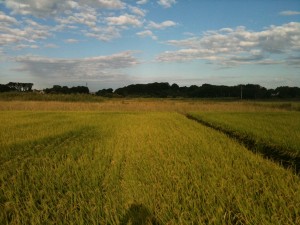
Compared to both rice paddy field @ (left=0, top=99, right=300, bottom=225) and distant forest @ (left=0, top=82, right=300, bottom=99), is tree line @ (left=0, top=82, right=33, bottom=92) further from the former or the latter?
rice paddy field @ (left=0, top=99, right=300, bottom=225)

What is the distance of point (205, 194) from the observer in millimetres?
3469

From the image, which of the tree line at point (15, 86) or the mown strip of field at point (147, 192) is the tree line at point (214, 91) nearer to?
the tree line at point (15, 86)

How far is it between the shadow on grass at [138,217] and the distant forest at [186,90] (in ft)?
229

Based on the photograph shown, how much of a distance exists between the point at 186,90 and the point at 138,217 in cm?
10584

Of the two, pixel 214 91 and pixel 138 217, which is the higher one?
pixel 214 91

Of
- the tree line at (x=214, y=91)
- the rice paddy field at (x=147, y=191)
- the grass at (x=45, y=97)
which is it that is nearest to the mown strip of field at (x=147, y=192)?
the rice paddy field at (x=147, y=191)

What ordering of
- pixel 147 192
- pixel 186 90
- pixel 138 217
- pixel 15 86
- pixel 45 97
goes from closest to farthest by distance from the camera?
pixel 138 217, pixel 147 192, pixel 45 97, pixel 15 86, pixel 186 90

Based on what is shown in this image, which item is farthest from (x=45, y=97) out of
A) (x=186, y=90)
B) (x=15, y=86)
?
(x=186, y=90)

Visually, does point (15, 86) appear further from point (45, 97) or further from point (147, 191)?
point (147, 191)

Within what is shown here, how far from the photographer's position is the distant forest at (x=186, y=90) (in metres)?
79.4

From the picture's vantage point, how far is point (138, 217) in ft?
9.20

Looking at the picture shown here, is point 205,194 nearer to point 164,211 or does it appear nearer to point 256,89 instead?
point 164,211

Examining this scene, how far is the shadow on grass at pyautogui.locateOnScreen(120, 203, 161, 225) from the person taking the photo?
271 cm

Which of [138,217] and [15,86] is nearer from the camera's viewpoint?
[138,217]
